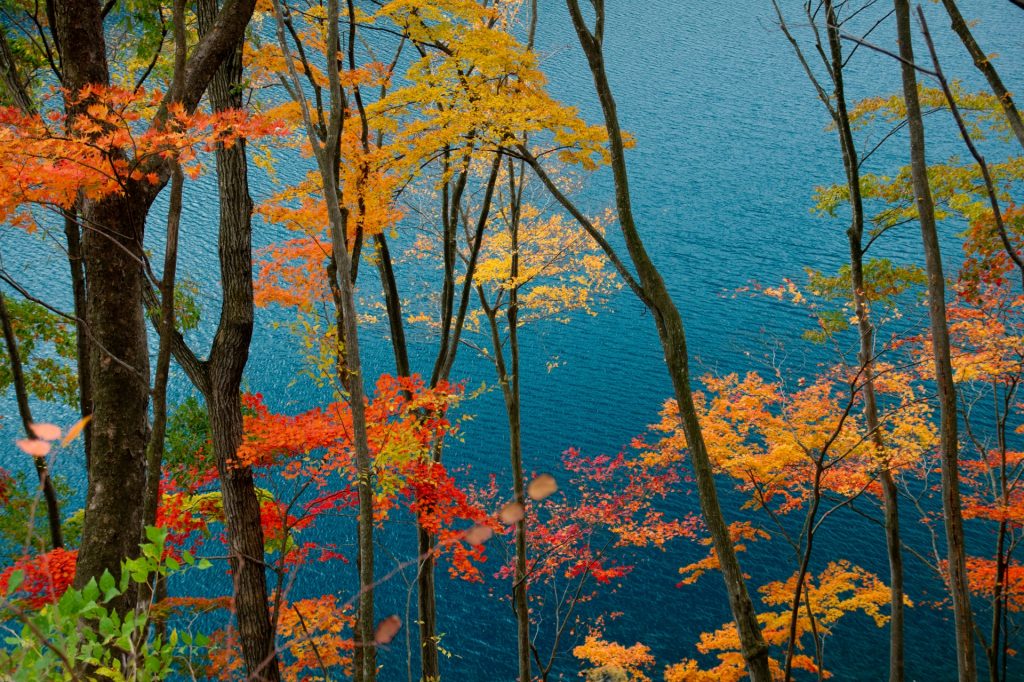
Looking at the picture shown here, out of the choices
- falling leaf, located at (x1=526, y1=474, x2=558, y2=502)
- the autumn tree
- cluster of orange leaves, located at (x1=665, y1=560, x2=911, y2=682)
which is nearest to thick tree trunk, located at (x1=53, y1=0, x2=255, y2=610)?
the autumn tree

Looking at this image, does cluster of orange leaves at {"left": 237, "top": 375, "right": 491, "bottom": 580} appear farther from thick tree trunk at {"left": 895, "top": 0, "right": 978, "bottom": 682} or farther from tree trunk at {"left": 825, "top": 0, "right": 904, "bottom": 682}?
tree trunk at {"left": 825, "top": 0, "right": 904, "bottom": 682}

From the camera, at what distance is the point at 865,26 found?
32.9m

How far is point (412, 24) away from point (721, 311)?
49.4 feet

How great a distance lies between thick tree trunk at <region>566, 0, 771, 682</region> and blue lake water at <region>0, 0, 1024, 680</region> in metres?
3.00

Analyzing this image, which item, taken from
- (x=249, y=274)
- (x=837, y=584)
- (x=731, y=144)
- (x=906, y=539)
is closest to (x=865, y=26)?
(x=731, y=144)

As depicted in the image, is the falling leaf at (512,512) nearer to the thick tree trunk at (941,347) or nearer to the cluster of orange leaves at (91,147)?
the cluster of orange leaves at (91,147)

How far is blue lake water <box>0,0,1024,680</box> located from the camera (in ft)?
39.3

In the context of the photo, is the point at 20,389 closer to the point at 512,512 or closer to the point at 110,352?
the point at 110,352

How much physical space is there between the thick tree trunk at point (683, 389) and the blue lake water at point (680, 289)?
3.00 m

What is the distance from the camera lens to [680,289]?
2031cm

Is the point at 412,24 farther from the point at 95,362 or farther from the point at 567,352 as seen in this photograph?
the point at 567,352

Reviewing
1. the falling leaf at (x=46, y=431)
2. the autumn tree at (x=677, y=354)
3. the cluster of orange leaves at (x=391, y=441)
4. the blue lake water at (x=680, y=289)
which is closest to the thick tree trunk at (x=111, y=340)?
the cluster of orange leaves at (x=391, y=441)

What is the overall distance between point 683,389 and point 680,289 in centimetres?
1640

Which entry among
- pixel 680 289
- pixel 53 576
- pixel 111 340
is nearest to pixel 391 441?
pixel 53 576
